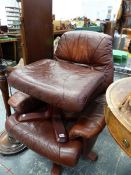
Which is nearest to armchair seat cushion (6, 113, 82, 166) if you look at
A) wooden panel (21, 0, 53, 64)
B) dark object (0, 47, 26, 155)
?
dark object (0, 47, 26, 155)

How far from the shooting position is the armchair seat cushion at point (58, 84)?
36.2 inches

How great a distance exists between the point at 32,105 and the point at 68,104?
55 cm

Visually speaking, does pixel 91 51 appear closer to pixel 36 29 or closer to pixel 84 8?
pixel 36 29

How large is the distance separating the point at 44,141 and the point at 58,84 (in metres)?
0.39

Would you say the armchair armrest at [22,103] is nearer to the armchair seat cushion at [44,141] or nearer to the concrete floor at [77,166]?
the armchair seat cushion at [44,141]

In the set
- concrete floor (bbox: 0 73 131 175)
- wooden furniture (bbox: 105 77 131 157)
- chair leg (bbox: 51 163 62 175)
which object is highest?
wooden furniture (bbox: 105 77 131 157)

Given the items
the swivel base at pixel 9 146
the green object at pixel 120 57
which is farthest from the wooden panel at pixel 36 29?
the green object at pixel 120 57

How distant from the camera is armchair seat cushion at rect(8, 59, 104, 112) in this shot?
0.92 meters

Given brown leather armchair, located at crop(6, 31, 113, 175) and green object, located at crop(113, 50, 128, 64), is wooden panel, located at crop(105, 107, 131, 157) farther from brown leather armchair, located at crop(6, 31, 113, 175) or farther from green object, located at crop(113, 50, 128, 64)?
green object, located at crop(113, 50, 128, 64)

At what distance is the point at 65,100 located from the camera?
0.92 m

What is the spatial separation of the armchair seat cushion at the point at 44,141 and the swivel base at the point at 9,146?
31 cm

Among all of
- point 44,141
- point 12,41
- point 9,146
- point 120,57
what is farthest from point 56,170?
point 12,41

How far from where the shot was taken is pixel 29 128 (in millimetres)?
1185

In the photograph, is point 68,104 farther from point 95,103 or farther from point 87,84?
point 95,103
